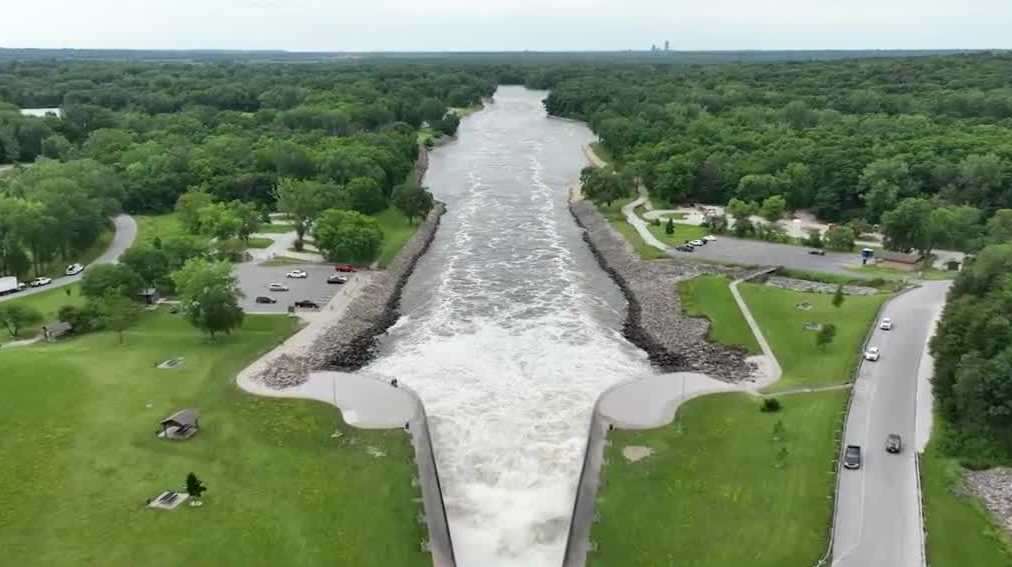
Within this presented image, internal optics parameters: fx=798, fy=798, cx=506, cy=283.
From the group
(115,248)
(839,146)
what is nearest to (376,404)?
(115,248)

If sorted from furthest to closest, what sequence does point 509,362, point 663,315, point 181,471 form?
point 663,315 → point 509,362 → point 181,471

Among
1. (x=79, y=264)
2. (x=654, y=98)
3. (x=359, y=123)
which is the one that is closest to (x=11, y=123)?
(x=359, y=123)

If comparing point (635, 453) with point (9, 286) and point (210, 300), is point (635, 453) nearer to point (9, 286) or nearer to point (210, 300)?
point (210, 300)

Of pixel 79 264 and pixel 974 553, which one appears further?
pixel 79 264

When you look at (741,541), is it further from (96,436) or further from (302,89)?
(302,89)

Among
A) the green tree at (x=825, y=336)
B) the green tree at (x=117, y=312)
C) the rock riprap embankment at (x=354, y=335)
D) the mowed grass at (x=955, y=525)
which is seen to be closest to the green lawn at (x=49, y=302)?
the green tree at (x=117, y=312)

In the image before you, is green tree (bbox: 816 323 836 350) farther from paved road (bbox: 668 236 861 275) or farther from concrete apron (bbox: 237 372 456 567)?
concrete apron (bbox: 237 372 456 567)

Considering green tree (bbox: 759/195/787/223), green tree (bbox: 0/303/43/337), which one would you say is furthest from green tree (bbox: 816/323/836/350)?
green tree (bbox: 0/303/43/337)
